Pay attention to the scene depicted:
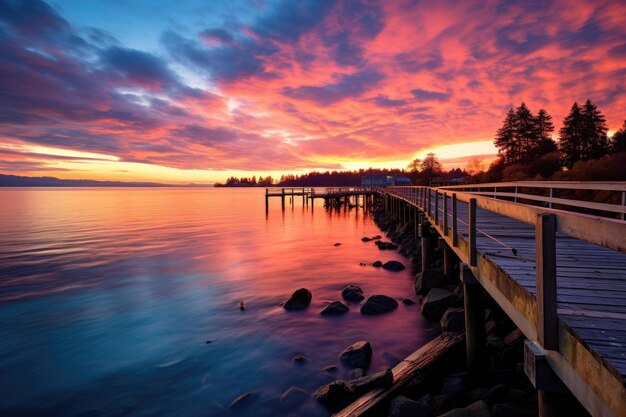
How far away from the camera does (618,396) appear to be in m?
2.18

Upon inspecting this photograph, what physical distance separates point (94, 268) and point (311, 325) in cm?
1403

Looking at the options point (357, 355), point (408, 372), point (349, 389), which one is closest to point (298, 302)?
point (357, 355)

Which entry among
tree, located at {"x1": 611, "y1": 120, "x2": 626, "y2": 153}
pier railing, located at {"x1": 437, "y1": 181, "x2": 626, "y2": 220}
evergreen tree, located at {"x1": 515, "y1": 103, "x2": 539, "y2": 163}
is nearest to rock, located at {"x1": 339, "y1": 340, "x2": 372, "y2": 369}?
pier railing, located at {"x1": 437, "y1": 181, "x2": 626, "y2": 220}

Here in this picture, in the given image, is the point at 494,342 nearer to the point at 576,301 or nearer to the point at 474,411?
the point at 474,411

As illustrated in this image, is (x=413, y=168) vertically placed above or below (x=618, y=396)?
above

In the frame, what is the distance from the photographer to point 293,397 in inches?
270

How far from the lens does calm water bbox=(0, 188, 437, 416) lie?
7.39m

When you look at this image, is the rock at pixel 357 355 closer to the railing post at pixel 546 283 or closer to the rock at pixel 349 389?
the rock at pixel 349 389

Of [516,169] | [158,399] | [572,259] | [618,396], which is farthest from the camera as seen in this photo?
[516,169]

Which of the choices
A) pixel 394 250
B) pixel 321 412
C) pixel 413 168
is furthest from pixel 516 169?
pixel 413 168

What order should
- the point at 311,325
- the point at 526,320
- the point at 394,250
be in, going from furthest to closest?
the point at 394,250 → the point at 311,325 → the point at 526,320

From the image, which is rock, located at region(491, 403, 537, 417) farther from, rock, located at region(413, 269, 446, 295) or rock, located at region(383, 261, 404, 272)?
rock, located at region(383, 261, 404, 272)

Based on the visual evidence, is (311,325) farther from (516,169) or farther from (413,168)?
(413,168)

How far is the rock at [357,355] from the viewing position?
792 cm
